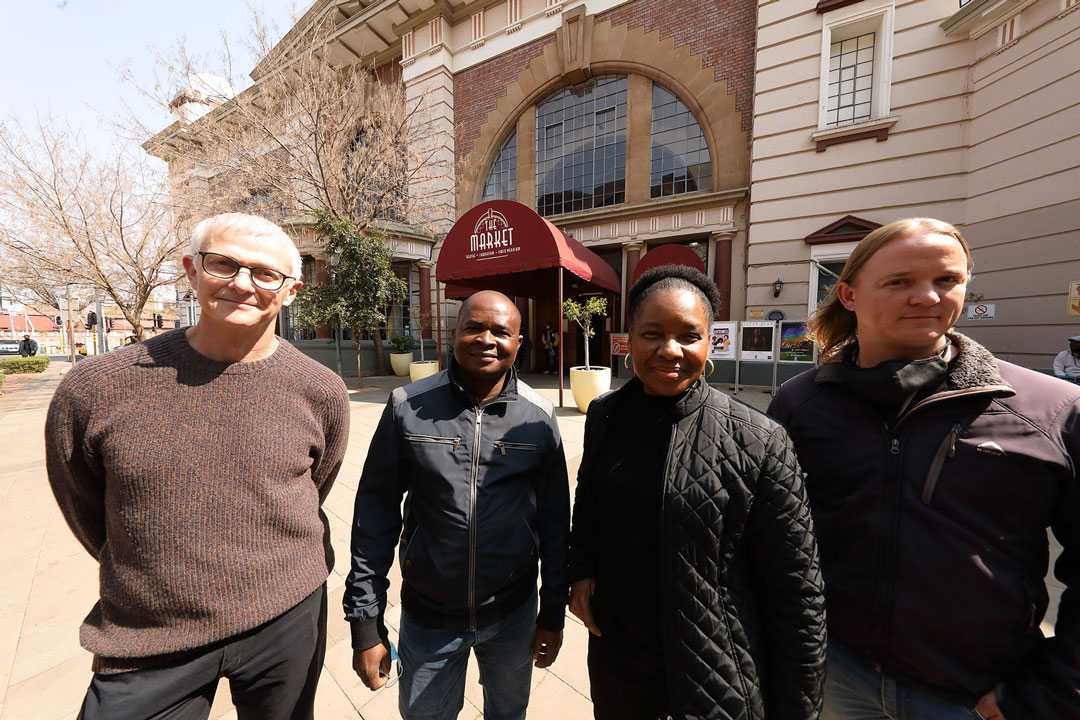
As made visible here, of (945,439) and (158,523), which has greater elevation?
(945,439)

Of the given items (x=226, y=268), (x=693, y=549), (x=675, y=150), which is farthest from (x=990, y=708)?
(x=675, y=150)

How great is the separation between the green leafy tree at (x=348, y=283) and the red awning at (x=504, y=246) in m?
3.35

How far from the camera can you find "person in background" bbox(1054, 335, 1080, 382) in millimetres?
6102

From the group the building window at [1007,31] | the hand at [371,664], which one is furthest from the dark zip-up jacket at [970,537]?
the building window at [1007,31]

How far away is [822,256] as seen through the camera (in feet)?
29.6

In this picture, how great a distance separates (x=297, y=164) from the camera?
11.3m

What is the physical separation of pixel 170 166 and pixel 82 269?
388 centimetres

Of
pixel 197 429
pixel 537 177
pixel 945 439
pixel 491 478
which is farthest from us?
pixel 537 177

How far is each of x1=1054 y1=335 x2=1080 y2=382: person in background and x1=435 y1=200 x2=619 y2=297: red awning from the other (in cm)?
808

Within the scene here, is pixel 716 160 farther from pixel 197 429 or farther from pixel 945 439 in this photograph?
pixel 197 429

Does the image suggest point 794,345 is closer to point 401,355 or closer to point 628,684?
point 628,684

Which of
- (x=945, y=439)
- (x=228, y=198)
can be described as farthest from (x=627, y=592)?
(x=228, y=198)

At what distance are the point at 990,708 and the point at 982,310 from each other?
10.5 m

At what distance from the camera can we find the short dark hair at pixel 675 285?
1356 millimetres
